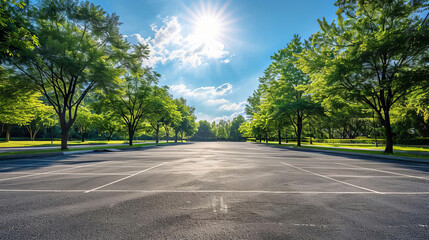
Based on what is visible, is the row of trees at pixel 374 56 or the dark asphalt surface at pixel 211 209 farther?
the row of trees at pixel 374 56

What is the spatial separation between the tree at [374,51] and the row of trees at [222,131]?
8473 centimetres

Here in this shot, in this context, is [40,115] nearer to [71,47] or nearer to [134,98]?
[134,98]

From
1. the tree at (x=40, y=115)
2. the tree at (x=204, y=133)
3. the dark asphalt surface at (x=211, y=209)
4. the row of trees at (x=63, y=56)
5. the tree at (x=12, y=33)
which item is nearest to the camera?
the dark asphalt surface at (x=211, y=209)

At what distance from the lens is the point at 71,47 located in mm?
16719

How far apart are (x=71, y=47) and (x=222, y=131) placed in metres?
98.8

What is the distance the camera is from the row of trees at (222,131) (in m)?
103

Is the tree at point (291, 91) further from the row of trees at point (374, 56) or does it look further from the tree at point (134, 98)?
the tree at point (134, 98)

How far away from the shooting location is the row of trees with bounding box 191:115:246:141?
103 m

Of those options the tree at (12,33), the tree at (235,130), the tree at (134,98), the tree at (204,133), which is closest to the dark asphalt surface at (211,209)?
the tree at (12,33)

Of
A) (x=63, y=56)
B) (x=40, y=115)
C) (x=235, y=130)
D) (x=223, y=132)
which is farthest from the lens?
(x=223, y=132)

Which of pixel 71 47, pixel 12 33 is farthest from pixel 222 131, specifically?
pixel 12 33

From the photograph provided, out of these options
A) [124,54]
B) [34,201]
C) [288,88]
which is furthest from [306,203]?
[288,88]

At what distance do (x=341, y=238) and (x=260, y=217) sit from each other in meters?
1.22

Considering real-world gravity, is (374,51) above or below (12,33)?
above
